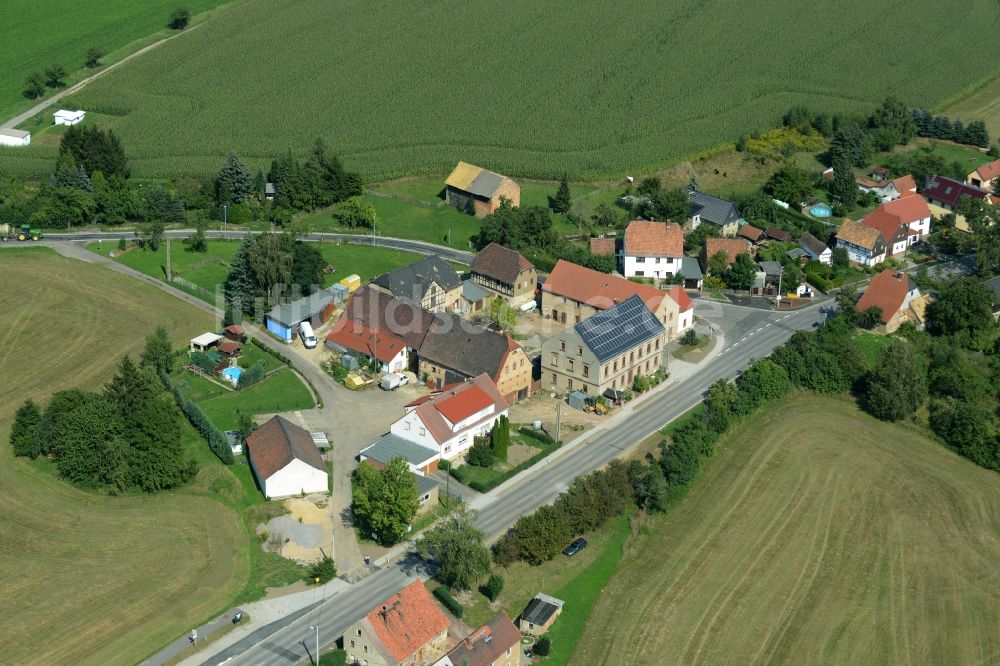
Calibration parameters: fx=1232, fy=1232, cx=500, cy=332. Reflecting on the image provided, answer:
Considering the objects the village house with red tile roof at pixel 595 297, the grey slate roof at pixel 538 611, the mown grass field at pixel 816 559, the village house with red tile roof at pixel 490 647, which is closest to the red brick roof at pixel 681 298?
the village house with red tile roof at pixel 595 297

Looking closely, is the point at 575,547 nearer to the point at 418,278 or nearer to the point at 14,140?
the point at 418,278

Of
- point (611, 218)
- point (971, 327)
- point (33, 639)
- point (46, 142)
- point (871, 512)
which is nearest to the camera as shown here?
point (33, 639)

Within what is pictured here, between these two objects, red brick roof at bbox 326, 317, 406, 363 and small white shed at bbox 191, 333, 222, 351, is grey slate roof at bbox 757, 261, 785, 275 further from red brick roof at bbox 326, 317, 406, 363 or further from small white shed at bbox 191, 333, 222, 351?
small white shed at bbox 191, 333, 222, 351

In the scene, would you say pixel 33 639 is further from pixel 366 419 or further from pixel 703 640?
pixel 703 640

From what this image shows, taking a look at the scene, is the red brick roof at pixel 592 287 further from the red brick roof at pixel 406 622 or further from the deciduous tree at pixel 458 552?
the red brick roof at pixel 406 622

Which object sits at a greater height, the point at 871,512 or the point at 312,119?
the point at 312,119

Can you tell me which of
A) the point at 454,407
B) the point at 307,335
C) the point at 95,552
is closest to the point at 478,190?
the point at 307,335

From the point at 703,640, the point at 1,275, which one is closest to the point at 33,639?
the point at 703,640
